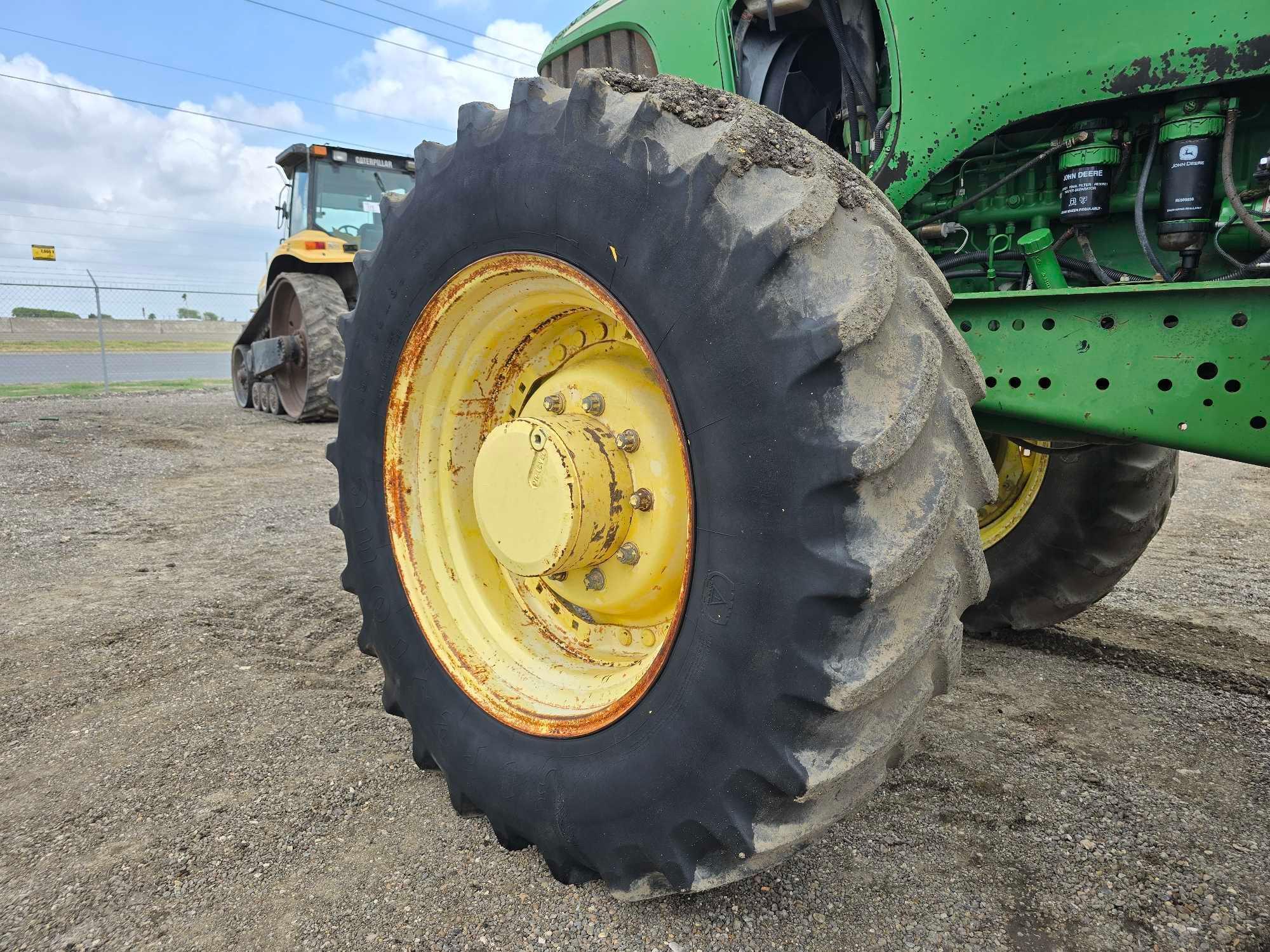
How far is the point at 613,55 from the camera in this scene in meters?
2.55

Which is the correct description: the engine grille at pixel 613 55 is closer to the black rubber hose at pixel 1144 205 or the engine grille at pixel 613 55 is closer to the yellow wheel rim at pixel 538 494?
the yellow wheel rim at pixel 538 494

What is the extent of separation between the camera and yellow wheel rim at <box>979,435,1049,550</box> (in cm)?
291

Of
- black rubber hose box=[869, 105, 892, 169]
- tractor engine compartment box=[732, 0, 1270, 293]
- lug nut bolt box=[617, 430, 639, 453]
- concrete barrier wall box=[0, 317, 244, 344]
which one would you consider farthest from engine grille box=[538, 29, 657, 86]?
concrete barrier wall box=[0, 317, 244, 344]

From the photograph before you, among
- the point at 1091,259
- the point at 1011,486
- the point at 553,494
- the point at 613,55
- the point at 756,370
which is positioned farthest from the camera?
the point at 1011,486

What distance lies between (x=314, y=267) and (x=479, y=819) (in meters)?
9.28

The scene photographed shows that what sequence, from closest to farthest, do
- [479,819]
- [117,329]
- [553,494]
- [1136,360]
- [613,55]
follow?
[1136,360], [553,494], [479,819], [613,55], [117,329]

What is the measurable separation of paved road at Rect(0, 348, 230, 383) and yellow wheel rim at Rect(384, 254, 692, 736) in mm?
16945

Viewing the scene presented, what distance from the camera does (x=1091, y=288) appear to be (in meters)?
1.49

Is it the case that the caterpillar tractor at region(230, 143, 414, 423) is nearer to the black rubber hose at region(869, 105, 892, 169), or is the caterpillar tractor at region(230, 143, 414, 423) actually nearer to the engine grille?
the engine grille

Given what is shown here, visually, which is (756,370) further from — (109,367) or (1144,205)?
(109,367)

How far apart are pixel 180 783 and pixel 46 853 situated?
322mm

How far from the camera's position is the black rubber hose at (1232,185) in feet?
4.95

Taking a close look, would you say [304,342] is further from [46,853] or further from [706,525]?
[706,525]

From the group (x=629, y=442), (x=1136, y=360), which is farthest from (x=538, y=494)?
(x=1136, y=360)
